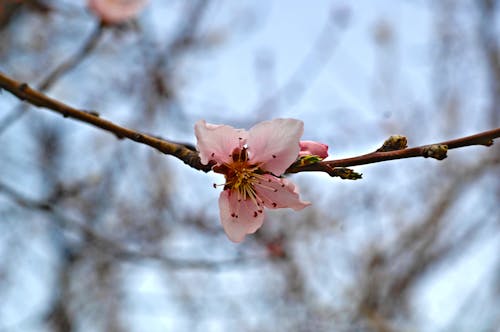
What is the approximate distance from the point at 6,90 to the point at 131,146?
273 cm

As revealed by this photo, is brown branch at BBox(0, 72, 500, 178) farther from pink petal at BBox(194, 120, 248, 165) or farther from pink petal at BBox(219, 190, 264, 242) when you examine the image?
pink petal at BBox(219, 190, 264, 242)

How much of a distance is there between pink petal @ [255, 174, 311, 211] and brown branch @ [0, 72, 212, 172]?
0.52 feet

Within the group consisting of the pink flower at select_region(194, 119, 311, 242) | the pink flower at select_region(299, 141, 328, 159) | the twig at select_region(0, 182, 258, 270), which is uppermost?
the twig at select_region(0, 182, 258, 270)

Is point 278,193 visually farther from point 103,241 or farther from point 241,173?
point 103,241

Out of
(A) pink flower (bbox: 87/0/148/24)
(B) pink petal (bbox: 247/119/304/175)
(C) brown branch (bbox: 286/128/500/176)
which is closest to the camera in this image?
(C) brown branch (bbox: 286/128/500/176)

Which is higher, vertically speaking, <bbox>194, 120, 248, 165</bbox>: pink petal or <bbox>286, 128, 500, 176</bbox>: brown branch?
<bbox>194, 120, 248, 165</bbox>: pink petal

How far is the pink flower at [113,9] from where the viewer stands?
239cm

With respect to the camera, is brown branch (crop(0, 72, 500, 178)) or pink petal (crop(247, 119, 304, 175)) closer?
brown branch (crop(0, 72, 500, 178))

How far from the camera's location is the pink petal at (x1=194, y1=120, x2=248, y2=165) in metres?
1.06

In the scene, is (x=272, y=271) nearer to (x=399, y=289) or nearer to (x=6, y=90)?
(x=399, y=289)

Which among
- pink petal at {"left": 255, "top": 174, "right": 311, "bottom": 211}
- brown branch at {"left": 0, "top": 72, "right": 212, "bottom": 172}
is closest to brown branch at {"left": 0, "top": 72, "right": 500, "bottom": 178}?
brown branch at {"left": 0, "top": 72, "right": 212, "bottom": 172}

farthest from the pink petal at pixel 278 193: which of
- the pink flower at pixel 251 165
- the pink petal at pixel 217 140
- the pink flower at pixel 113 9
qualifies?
the pink flower at pixel 113 9

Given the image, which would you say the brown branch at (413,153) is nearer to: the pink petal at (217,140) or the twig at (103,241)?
the pink petal at (217,140)

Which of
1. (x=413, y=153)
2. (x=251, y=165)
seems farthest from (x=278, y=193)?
(x=413, y=153)
